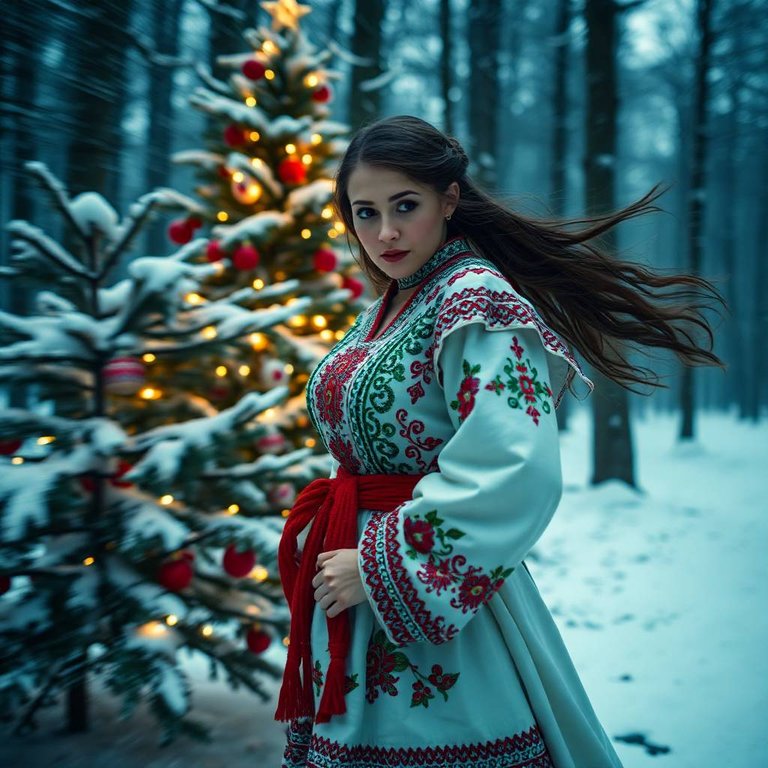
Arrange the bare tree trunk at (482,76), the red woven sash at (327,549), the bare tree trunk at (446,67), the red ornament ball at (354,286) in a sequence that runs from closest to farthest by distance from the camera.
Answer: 1. the red woven sash at (327,549)
2. the red ornament ball at (354,286)
3. the bare tree trunk at (446,67)
4. the bare tree trunk at (482,76)

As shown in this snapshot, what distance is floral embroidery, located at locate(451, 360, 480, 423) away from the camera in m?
1.32

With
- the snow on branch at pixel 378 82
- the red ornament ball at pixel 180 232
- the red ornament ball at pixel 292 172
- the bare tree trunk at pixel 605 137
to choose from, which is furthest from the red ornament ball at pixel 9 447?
the bare tree trunk at pixel 605 137

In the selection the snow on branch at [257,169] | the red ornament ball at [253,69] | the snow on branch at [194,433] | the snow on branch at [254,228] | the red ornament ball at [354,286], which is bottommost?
the snow on branch at [194,433]

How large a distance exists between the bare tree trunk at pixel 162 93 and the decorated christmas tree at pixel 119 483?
27 centimetres

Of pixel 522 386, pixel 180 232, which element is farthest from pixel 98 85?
pixel 180 232

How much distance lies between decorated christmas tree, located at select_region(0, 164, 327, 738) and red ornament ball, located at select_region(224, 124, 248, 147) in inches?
70.8

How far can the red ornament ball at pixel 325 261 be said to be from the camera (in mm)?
4160

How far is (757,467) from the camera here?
10922mm

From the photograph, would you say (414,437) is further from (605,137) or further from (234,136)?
(605,137)

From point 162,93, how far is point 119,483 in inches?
61.2

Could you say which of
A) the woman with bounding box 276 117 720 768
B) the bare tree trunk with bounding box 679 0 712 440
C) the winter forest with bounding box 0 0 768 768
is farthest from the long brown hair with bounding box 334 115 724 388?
the bare tree trunk with bounding box 679 0 712 440

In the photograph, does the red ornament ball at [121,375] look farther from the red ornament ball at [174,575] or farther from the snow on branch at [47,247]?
the red ornament ball at [174,575]

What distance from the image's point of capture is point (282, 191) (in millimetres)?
4352

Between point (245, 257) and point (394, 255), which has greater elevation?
point (245, 257)
